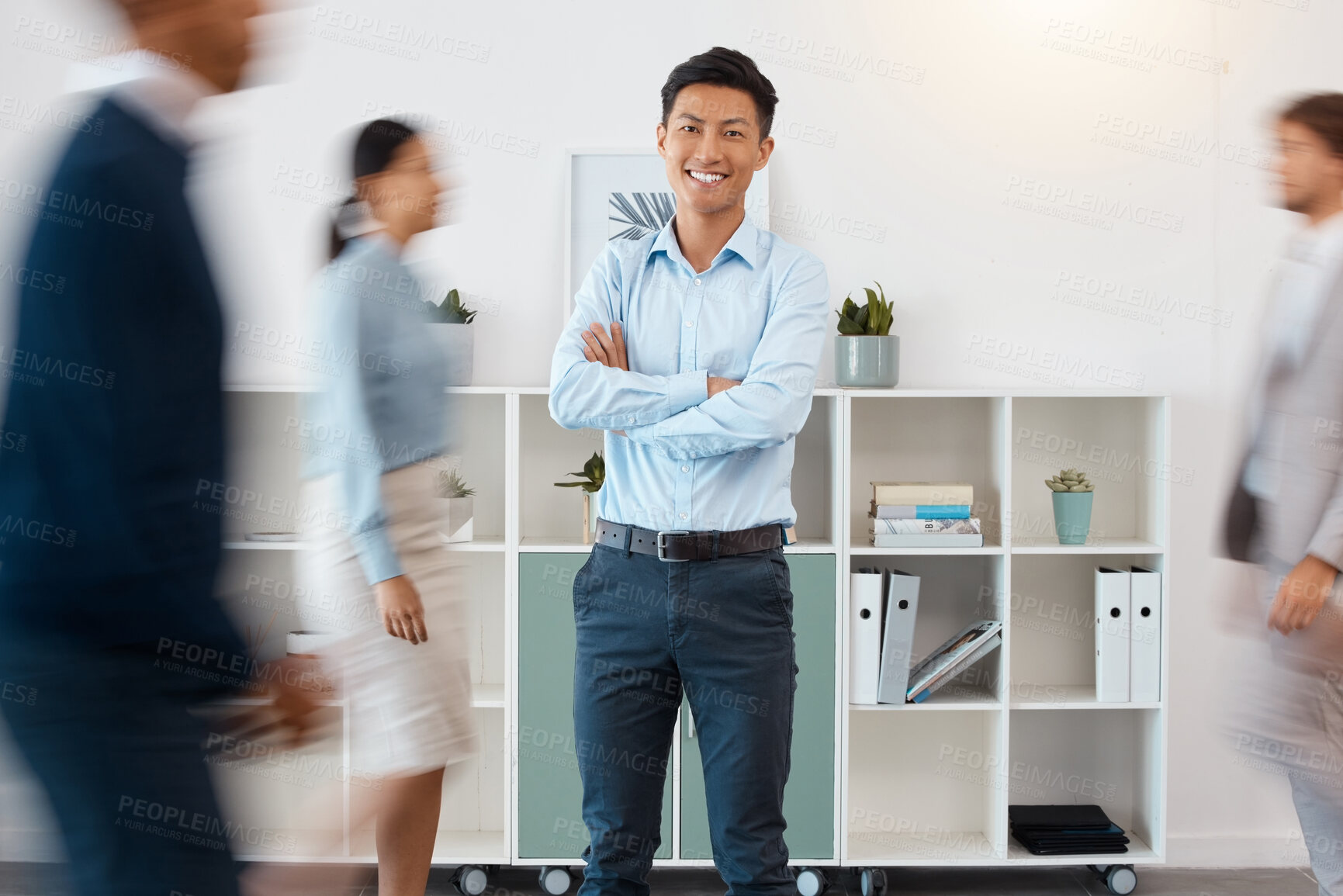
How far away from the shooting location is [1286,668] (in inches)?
67.6

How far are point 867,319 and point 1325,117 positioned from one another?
1.42 m

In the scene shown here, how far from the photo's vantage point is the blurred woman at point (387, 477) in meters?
1.75

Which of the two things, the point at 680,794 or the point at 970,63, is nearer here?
the point at 680,794

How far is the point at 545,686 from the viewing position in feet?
9.68

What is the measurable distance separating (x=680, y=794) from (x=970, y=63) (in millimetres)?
2426

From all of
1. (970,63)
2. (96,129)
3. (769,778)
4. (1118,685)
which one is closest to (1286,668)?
(769,778)

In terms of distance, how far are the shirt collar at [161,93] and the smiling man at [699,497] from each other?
102 centimetres

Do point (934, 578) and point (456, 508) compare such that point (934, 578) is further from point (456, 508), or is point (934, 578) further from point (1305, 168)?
point (1305, 168)

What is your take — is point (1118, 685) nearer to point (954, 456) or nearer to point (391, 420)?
point (954, 456)

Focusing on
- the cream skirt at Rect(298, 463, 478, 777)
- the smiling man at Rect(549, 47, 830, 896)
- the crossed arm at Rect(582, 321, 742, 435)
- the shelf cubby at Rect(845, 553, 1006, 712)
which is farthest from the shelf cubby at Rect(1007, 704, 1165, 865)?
the cream skirt at Rect(298, 463, 478, 777)

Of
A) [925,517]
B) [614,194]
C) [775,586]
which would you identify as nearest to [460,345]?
[614,194]

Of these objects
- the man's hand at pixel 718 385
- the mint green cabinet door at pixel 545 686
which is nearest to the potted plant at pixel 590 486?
the mint green cabinet door at pixel 545 686

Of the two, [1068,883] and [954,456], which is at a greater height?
[954,456]

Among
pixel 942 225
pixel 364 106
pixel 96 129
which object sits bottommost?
pixel 96 129
